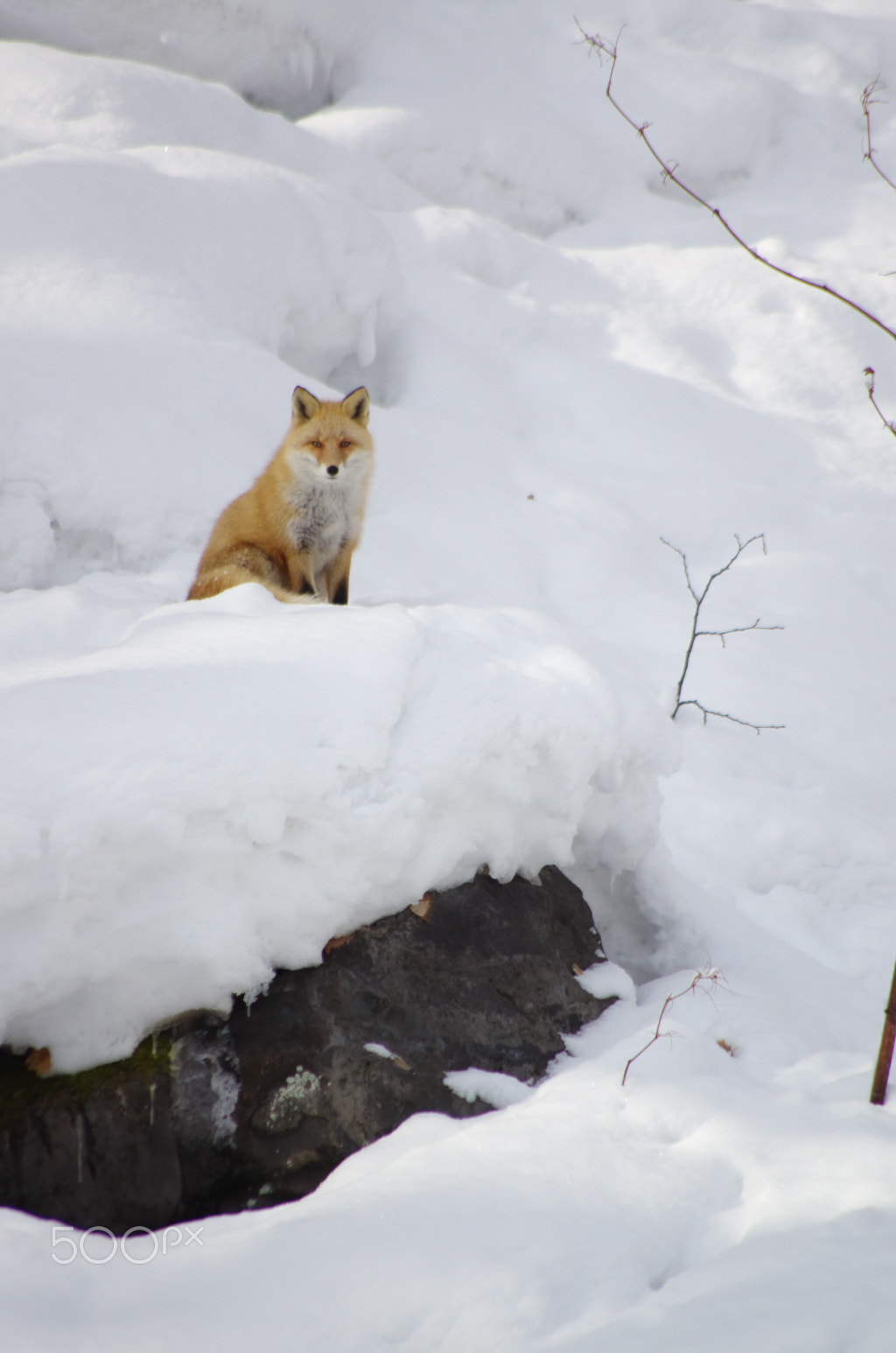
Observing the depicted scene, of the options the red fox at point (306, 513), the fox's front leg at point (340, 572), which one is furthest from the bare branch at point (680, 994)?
the fox's front leg at point (340, 572)

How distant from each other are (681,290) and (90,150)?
567cm

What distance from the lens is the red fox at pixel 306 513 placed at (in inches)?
156

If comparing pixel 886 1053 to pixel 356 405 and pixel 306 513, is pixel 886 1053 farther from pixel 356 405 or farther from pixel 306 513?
pixel 356 405

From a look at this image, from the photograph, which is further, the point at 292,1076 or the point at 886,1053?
the point at 292,1076

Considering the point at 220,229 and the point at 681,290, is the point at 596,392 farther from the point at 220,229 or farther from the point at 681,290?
the point at 220,229

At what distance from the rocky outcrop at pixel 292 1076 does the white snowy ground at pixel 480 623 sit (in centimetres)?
10

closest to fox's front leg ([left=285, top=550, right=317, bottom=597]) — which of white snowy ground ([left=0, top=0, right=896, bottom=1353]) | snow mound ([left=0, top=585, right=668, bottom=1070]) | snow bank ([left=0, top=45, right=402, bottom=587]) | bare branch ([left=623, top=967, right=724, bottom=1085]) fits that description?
white snowy ground ([left=0, top=0, right=896, bottom=1353])

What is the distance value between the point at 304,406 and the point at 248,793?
299cm

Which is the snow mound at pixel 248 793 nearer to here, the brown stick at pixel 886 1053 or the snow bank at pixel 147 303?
the brown stick at pixel 886 1053

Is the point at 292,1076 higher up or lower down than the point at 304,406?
lower down

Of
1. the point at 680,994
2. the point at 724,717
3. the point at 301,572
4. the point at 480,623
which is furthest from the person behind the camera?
the point at 724,717

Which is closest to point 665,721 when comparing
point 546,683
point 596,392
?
point 546,683

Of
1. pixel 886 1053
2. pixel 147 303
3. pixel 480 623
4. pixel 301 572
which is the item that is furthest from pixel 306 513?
pixel 886 1053

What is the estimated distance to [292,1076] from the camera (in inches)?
70.7
